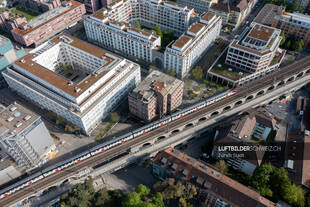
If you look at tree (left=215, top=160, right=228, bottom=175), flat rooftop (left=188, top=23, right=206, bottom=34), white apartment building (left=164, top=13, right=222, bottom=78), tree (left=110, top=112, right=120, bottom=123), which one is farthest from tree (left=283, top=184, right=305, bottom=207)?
flat rooftop (left=188, top=23, right=206, bottom=34)

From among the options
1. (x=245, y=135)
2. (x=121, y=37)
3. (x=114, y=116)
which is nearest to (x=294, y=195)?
(x=245, y=135)

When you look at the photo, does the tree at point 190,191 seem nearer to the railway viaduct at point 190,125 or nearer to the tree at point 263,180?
the tree at point 263,180

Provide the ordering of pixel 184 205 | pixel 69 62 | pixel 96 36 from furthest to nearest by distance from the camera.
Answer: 1. pixel 96 36
2. pixel 69 62
3. pixel 184 205

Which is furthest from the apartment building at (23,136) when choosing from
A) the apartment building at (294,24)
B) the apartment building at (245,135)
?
the apartment building at (294,24)

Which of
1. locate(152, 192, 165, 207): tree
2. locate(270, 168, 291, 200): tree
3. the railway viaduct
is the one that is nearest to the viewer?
locate(152, 192, 165, 207): tree

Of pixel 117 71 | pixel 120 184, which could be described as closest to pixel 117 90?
pixel 117 71

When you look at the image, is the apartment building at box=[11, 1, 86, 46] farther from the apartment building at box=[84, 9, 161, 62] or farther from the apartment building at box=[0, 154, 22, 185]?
the apartment building at box=[0, 154, 22, 185]

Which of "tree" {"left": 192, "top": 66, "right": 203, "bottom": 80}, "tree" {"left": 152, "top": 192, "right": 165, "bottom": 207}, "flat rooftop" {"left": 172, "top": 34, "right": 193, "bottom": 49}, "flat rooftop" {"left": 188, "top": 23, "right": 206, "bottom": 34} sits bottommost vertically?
"tree" {"left": 152, "top": 192, "right": 165, "bottom": 207}

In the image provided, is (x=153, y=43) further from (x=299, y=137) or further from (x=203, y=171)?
(x=299, y=137)
